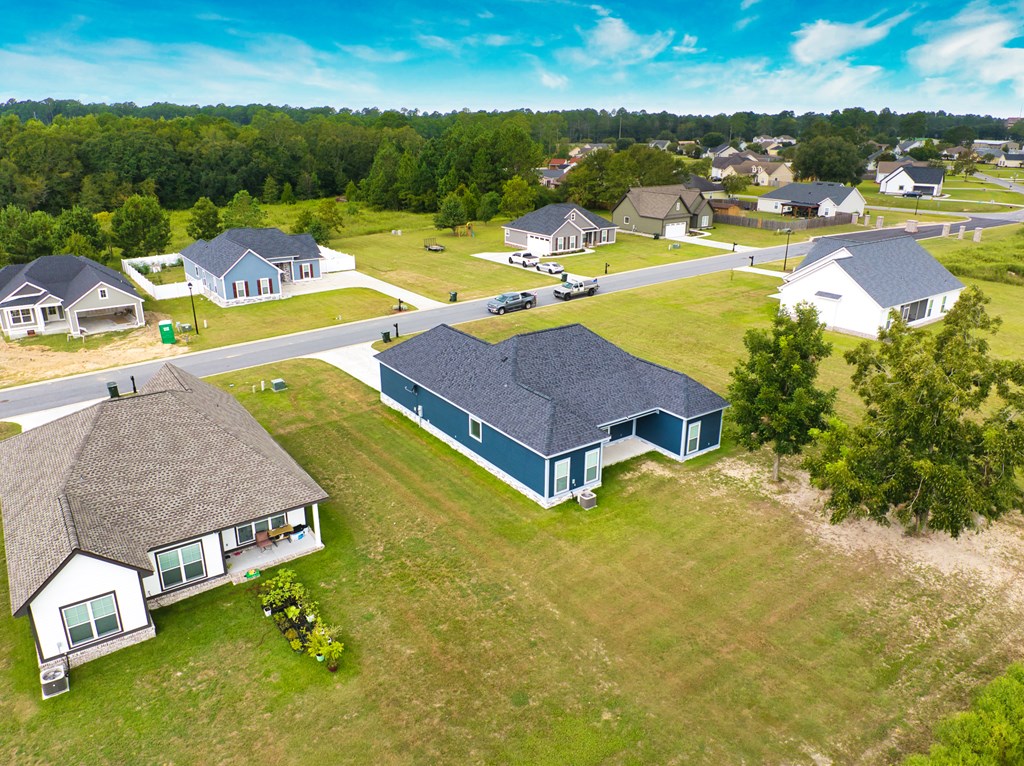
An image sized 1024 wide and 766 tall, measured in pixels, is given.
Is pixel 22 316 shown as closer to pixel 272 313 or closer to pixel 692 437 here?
pixel 272 313

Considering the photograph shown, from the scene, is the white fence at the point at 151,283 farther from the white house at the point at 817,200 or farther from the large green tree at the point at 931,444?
the white house at the point at 817,200

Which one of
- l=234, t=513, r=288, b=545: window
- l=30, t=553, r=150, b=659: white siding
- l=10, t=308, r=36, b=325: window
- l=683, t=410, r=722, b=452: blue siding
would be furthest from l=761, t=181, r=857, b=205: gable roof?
l=30, t=553, r=150, b=659: white siding

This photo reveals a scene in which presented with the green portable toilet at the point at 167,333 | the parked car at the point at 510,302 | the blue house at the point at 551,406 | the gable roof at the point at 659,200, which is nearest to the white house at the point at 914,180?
the gable roof at the point at 659,200

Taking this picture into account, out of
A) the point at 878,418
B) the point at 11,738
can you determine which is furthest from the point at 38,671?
the point at 878,418

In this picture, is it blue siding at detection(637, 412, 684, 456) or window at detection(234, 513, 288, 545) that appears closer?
window at detection(234, 513, 288, 545)

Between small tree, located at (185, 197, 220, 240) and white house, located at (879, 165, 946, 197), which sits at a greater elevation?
white house, located at (879, 165, 946, 197)

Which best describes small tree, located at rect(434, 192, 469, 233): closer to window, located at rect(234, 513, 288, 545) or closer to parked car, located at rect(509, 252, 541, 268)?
parked car, located at rect(509, 252, 541, 268)
